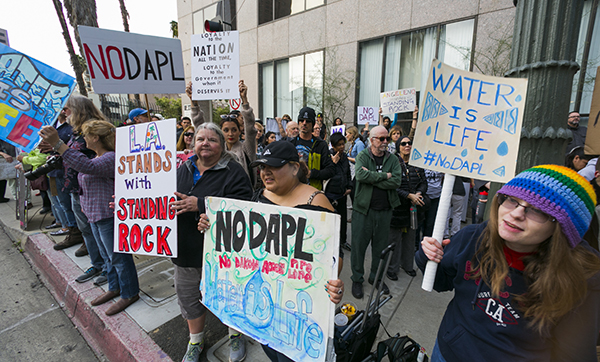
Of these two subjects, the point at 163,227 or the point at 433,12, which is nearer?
the point at 163,227

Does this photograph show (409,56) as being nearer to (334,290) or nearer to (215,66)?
(215,66)

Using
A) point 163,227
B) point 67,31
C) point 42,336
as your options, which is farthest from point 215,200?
point 67,31

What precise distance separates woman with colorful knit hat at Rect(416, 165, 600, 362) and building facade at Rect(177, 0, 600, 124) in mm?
6142

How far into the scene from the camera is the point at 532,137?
1789mm

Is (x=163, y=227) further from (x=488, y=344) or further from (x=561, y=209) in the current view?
(x=561, y=209)

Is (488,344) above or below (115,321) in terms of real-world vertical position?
above

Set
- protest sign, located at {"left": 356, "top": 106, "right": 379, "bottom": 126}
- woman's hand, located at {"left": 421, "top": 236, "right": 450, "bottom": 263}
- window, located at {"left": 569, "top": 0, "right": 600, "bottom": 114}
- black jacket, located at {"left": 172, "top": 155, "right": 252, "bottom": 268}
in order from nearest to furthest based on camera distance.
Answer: woman's hand, located at {"left": 421, "top": 236, "right": 450, "bottom": 263} < black jacket, located at {"left": 172, "top": 155, "right": 252, "bottom": 268} < window, located at {"left": 569, "top": 0, "right": 600, "bottom": 114} < protest sign, located at {"left": 356, "top": 106, "right": 379, "bottom": 126}

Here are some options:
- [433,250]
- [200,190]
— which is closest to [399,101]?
[200,190]

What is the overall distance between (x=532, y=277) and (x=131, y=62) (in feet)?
13.8

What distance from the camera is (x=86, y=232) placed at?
3.57 metres

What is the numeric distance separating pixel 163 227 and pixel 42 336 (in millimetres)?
2125

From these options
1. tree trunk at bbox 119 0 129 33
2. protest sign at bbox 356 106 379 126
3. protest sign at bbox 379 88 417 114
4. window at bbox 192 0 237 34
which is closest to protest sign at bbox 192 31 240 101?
protest sign at bbox 379 88 417 114

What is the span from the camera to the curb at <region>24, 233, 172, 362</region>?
254 cm

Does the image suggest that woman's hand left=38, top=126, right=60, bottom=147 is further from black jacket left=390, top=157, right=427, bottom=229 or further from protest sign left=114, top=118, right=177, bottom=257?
black jacket left=390, top=157, right=427, bottom=229
